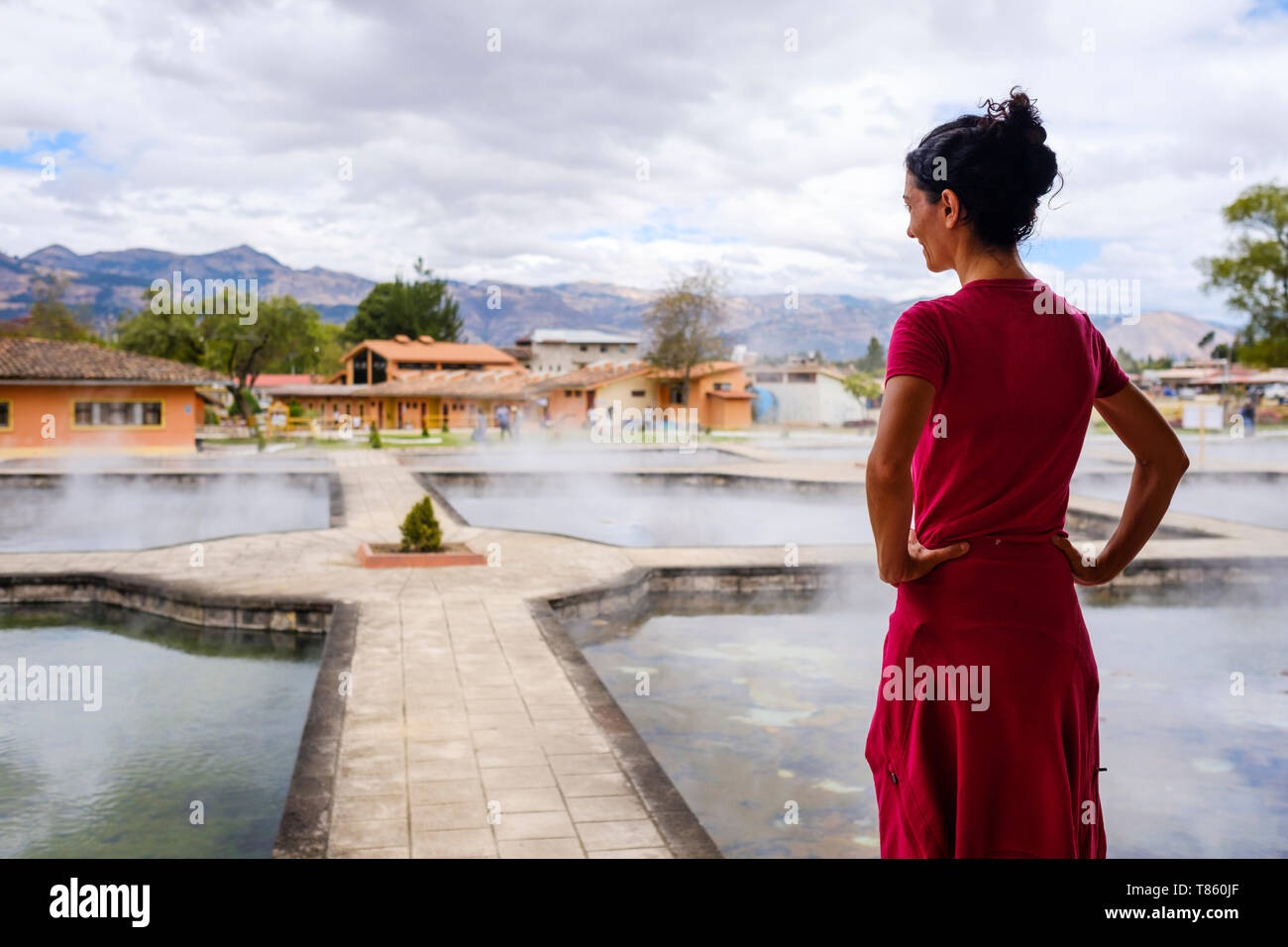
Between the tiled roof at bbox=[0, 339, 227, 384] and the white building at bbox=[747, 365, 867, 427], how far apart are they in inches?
1319

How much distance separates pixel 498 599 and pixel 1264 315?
5088 centimetres

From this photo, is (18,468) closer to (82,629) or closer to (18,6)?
(18,6)

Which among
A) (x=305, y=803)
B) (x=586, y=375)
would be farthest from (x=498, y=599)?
(x=586, y=375)

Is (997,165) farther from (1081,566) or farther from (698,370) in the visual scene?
(698,370)

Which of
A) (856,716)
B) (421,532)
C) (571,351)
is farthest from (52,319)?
(856,716)

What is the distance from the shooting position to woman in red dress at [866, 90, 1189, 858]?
163cm

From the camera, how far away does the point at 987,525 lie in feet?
5.43

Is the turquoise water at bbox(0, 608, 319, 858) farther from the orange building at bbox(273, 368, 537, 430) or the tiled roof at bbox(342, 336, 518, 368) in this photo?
the tiled roof at bbox(342, 336, 518, 368)

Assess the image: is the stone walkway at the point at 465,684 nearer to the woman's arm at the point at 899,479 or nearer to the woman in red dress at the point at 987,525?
the woman in red dress at the point at 987,525

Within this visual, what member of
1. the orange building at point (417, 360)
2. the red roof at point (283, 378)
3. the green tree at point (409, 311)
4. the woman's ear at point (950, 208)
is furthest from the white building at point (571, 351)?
the woman's ear at point (950, 208)

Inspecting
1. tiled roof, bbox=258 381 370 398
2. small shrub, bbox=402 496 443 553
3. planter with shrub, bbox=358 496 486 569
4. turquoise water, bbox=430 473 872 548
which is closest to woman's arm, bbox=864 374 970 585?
planter with shrub, bbox=358 496 486 569

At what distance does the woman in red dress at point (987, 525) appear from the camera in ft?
5.33
